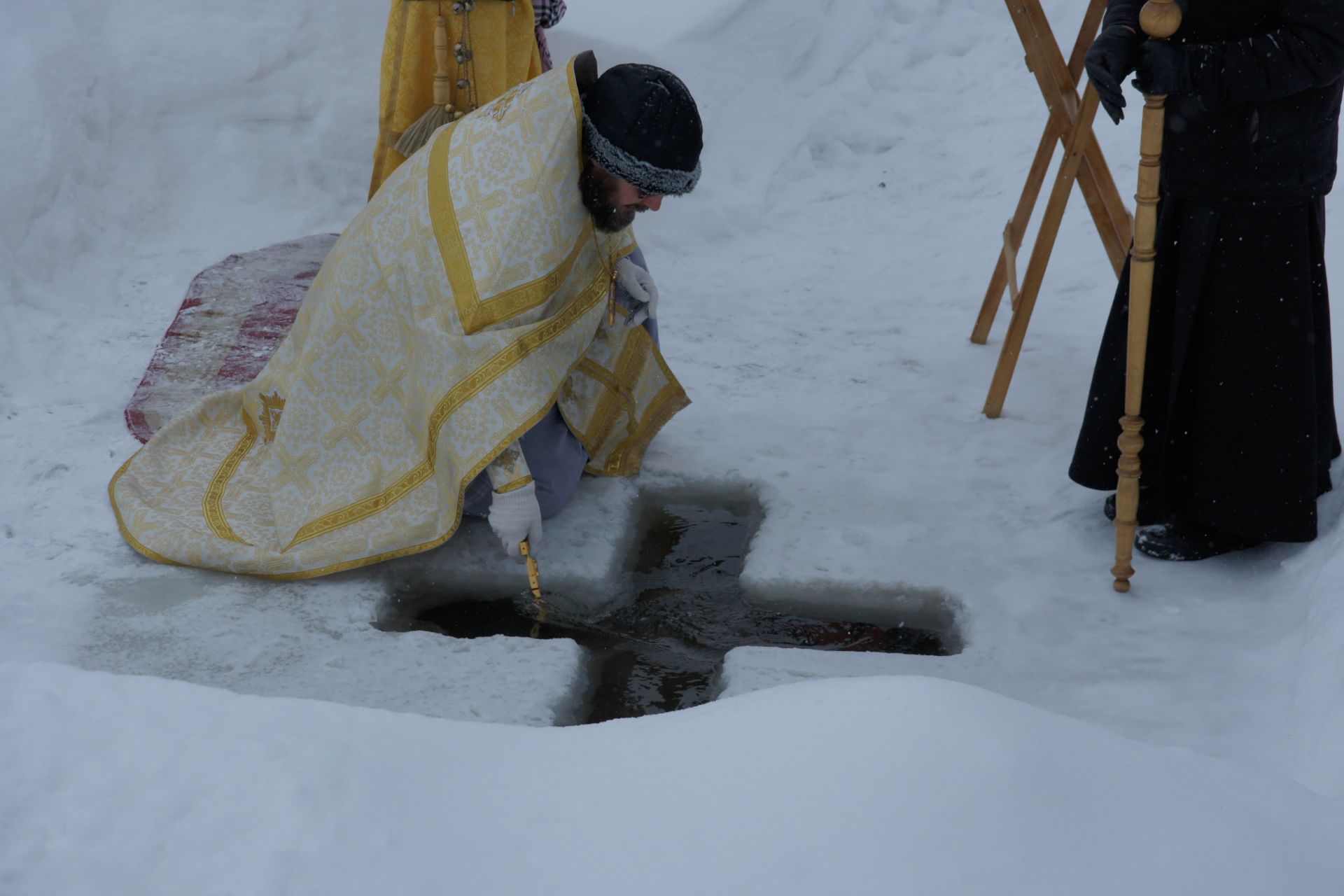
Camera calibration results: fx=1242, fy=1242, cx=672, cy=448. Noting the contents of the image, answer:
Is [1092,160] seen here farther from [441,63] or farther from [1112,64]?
[441,63]

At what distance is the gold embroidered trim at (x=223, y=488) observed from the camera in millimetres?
2748

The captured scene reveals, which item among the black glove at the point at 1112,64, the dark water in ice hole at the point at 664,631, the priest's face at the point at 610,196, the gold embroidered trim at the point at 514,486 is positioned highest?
the black glove at the point at 1112,64

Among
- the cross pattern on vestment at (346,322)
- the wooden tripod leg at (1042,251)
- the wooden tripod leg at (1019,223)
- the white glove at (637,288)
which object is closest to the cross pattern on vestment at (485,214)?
the cross pattern on vestment at (346,322)

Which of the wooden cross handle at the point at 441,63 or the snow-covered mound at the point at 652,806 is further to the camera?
the wooden cross handle at the point at 441,63

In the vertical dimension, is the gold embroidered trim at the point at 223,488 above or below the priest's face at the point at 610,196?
below

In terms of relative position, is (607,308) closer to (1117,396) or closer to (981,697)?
(1117,396)

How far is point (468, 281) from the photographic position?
2582mm

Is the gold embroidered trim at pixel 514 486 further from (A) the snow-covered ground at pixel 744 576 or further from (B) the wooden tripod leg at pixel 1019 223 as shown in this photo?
(B) the wooden tripod leg at pixel 1019 223

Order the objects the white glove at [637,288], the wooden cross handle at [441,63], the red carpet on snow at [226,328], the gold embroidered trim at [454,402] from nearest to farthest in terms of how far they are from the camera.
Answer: the gold embroidered trim at [454,402] < the white glove at [637,288] < the red carpet on snow at [226,328] < the wooden cross handle at [441,63]

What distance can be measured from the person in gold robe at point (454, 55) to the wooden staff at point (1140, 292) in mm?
2140

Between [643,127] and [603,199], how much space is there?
229 millimetres

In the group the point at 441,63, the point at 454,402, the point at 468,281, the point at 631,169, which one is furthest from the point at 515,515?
the point at 441,63

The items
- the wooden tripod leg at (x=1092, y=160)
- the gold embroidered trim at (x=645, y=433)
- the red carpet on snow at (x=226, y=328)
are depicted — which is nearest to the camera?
the gold embroidered trim at (x=645, y=433)

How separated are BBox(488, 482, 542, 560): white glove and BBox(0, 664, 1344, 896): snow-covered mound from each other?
3.59 feet
